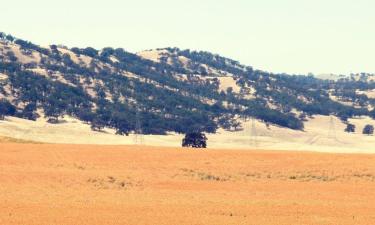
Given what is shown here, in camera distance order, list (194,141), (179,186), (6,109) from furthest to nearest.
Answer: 1. (6,109)
2. (194,141)
3. (179,186)

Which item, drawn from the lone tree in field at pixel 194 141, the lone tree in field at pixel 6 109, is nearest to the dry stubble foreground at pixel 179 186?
the lone tree in field at pixel 194 141

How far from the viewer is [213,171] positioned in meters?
62.8

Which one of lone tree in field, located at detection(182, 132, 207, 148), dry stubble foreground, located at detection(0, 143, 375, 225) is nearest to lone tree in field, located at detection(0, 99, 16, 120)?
lone tree in field, located at detection(182, 132, 207, 148)

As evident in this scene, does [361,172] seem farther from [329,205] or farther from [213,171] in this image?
[329,205]

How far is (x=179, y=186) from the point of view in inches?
2165

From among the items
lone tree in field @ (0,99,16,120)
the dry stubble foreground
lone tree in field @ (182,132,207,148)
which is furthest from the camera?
lone tree in field @ (0,99,16,120)

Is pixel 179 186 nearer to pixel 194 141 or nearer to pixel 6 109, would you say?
pixel 194 141

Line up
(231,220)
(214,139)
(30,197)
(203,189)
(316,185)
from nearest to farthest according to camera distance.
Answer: (231,220) → (30,197) → (203,189) → (316,185) → (214,139)

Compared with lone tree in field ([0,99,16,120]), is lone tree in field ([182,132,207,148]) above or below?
below

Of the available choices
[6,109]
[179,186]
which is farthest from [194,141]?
[6,109]

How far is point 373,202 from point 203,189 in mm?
12572

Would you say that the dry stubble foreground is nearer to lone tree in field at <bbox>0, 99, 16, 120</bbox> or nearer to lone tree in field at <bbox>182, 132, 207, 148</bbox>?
lone tree in field at <bbox>182, 132, 207, 148</bbox>

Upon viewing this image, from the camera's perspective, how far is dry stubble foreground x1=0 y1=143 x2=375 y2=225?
1548 inches

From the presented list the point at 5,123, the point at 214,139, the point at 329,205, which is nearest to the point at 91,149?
the point at 329,205
